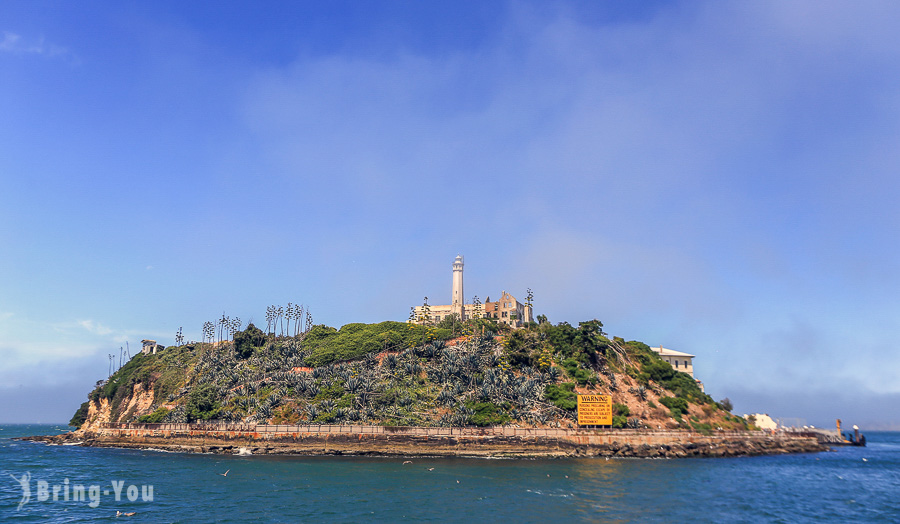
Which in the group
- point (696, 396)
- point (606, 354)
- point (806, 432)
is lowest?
point (806, 432)

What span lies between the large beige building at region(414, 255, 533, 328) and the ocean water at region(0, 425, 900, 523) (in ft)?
171

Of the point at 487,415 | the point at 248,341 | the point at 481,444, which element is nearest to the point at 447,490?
the point at 481,444

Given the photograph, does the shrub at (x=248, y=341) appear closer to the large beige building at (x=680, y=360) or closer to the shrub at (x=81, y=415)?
the shrub at (x=81, y=415)

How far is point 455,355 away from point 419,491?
3894 centimetres

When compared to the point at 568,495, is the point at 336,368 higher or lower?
higher

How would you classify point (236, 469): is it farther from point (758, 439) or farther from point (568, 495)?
point (758, 439)

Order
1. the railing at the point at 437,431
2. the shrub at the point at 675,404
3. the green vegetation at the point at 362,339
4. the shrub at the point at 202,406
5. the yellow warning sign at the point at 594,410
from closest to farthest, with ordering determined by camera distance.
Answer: the railing at the point at 437,431
the yellow warning sign at the point at 594,410
the shrub at the point at 202,406
the shrub at the point at 675,404
the green vegetation at the point at 362,339

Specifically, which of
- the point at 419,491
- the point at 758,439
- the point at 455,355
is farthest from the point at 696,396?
the point at 419,491

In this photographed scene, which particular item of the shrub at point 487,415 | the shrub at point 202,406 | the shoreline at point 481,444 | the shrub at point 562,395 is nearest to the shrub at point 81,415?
the shrub at point 202,406

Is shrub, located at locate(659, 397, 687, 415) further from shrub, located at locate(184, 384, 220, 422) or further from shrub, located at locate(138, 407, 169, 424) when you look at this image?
shrub, located at locate(138, 407, 169, 424)

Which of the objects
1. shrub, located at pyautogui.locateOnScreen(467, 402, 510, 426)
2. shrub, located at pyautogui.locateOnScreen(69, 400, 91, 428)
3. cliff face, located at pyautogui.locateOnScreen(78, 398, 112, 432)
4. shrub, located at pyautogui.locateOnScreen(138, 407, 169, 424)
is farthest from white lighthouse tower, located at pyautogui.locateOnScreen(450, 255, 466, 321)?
shrub, located at pyautogui.locateOnScreen(69, 400, 91, 428)

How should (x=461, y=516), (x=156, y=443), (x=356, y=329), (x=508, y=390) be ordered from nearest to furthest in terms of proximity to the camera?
(x=461, y=516)
(x=508, y=390)
(x=156, y=443)
(x=356, y=329)

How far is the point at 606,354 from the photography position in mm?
86625

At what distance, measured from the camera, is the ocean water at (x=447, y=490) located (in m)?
33.9
